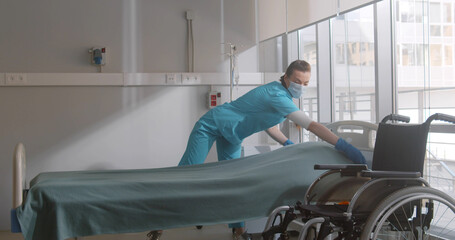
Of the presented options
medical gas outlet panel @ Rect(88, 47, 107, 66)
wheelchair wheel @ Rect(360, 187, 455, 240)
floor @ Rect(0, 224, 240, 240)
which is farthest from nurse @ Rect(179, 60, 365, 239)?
medical gas outlet panel @ Rect(88, 47, 107, 66)

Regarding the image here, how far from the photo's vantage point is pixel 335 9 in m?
3.02

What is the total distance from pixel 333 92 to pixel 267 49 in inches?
37.4

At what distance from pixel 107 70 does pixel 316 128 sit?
2.32 meters

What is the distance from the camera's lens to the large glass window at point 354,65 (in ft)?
10.4

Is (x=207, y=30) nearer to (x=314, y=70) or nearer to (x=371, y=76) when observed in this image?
(x=314, y=70)

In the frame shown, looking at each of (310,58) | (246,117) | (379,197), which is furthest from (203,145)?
(310,58)

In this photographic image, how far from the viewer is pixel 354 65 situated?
11.1 feet

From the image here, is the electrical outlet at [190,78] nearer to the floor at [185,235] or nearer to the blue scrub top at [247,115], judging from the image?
the blue scrub top at [247,115]

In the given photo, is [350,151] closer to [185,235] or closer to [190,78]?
[185,235]

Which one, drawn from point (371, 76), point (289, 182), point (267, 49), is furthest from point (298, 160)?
point (267, 49)

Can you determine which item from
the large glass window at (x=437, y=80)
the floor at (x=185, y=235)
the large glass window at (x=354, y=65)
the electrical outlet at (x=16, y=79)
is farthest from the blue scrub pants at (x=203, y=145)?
the electrical outlet at (x=16, y=79)

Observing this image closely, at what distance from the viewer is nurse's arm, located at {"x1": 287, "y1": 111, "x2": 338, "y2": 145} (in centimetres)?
248

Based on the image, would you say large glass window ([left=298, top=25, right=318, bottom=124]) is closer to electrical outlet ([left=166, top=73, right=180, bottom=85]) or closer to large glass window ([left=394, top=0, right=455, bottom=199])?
electrical outlet ([left=166, top=73, right=180, bottom=85])

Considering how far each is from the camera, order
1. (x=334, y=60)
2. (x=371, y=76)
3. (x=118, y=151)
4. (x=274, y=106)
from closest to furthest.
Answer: (x=274, y=106) < (x=371, y=76) < (x=334, y=60) < (x=118, y=151)
